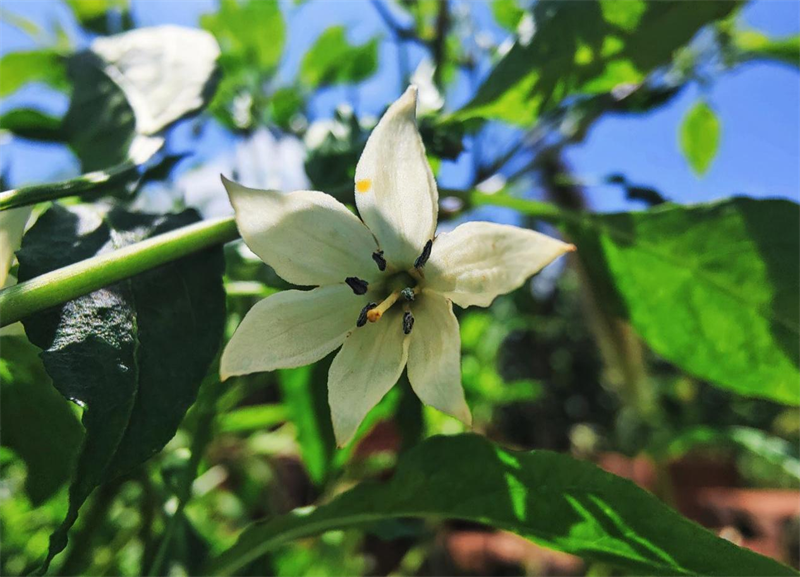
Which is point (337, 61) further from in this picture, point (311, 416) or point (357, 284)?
point (357, 284)

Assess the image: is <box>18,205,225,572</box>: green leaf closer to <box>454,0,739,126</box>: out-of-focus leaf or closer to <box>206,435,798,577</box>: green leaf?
<box>206,435,798,577</box>: green leaf

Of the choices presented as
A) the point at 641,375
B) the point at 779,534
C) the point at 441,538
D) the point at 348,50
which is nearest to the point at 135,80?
the point at 348,50

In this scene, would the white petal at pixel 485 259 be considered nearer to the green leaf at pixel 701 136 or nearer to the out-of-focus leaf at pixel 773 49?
the out-of-focus leaf at pixel 773 49

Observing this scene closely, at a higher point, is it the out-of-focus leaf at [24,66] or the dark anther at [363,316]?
the out-of-focus leaf at [24,66]

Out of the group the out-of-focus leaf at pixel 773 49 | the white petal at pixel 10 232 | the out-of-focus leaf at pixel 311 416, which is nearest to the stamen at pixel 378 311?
the white petal at pixel 10 232

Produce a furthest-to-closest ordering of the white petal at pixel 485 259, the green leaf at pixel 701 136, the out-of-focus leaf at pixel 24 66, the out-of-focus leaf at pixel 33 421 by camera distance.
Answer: the green leaf at pixel 701 136 < the out-of-focus leaf at pixel 24 66 < the out-of-focus leaf at pixel 33 421 < the white petal at pixel 485 259

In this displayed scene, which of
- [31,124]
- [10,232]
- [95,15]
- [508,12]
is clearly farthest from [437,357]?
[95,15]

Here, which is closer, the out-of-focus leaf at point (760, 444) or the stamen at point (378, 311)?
the stamen at point (378, 311)
